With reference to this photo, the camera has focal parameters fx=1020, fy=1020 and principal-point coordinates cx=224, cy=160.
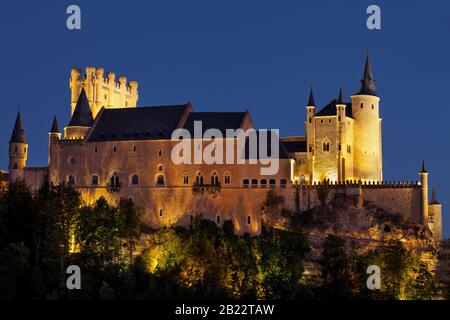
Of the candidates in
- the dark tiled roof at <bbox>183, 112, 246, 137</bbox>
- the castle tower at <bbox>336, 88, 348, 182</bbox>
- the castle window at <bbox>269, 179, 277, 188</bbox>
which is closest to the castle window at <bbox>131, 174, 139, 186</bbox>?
the dark tiled roof at <bbox>183, 112, 246, 137</bbox>

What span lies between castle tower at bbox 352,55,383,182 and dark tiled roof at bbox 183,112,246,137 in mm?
11456

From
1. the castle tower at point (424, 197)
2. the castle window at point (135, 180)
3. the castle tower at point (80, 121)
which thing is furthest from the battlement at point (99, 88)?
the castle tower at point (424, 197)

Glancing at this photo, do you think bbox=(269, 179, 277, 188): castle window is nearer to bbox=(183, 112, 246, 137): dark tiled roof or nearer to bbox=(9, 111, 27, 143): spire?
bbox=(183, 112, 246, 137): dark tiled roof

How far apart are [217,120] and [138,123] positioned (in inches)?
332

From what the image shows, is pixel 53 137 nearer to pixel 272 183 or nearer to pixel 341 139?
pixel 272 183

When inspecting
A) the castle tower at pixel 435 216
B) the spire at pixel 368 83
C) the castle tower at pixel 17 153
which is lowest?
the castle tower at pixel 435 216

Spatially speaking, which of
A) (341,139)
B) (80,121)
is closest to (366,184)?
(341,139)

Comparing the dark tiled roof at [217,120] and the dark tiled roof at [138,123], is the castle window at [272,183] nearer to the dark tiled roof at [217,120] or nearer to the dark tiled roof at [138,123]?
the dark tiled roof at [217,120]

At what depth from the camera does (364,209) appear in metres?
96.2

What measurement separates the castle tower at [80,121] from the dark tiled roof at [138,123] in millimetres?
2035

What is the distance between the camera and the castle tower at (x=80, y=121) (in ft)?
349

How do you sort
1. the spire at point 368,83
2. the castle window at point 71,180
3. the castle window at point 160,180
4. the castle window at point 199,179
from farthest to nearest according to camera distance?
the spire at point 368,83 < the castle window at point 71,180 < the castle window at point 160,180 < the castle window at point 199,179
